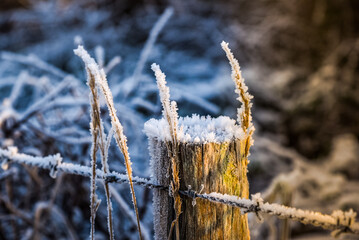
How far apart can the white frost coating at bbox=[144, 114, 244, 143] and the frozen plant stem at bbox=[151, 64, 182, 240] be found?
3 cm

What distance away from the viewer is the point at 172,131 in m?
0.88

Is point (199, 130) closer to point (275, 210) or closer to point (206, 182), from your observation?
point (206, 182)

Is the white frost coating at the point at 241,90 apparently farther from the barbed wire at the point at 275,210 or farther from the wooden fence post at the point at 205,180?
the barbed wire at the point at 275,210

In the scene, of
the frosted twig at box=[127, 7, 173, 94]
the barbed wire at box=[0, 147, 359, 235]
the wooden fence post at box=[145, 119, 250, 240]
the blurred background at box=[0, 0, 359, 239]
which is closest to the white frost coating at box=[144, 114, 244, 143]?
the wooden fence post at box=[145, 119, 250, 240]

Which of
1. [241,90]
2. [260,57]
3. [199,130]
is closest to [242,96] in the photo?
[241,90]

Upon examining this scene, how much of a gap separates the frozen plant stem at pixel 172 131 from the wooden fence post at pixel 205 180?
2cm

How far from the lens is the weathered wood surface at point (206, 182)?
3.00ft

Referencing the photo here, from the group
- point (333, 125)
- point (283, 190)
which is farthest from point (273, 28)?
point (283, 190)

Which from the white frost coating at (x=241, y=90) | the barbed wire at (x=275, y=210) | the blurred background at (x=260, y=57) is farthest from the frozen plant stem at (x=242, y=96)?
the blurred background at (x=260, y=57)

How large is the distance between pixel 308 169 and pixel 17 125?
3.84 metres

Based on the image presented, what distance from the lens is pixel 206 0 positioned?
18.2 ft

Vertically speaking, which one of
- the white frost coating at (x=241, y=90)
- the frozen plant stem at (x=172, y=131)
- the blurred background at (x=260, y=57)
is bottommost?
the frozen plant stem at (x=172, y=131)

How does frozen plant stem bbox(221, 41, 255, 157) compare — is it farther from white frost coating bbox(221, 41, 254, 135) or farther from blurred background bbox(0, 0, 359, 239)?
blurred background bbox(0, 0, 359, 239)

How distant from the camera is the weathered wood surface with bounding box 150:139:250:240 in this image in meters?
0.91
